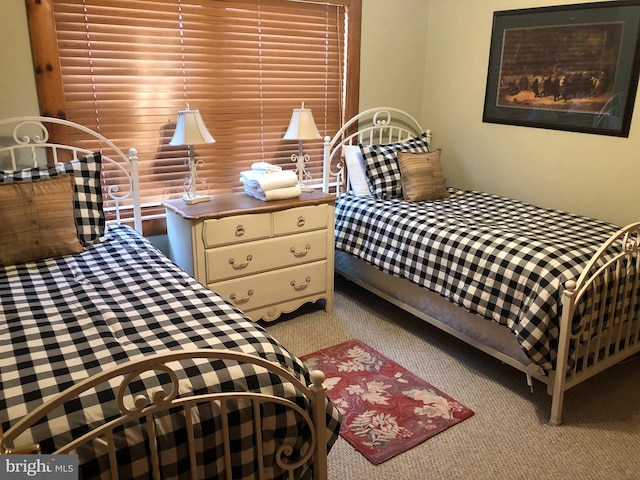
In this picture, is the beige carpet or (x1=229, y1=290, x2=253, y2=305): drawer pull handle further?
(x1=229, y1=290, x2=253, y2=305): drawer pull handle

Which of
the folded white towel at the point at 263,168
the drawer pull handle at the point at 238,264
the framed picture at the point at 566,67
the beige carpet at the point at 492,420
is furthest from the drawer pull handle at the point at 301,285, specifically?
the framed picture at the point at 566,67

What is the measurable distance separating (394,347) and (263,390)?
1626 millimetres

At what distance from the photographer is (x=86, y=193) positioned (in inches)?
98.0

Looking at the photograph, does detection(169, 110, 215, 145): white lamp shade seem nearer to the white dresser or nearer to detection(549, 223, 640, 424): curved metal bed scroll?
the white dresser

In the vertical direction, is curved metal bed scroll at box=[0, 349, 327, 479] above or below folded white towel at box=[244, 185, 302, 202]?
below

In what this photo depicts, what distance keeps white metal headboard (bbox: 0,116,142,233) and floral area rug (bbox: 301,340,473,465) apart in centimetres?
132

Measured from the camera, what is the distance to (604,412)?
238cm

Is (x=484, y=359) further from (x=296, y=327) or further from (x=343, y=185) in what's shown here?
(x=343, y=185)

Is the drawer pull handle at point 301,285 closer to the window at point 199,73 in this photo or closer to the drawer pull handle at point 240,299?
the drawer pull handle at point 240,299

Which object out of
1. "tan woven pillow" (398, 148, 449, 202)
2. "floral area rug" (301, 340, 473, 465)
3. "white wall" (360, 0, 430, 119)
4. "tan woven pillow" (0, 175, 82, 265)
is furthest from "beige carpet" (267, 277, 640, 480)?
"white wall" (360, 0, 430, 119)

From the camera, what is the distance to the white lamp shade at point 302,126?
3283 millimetres

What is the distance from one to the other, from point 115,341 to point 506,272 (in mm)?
1711

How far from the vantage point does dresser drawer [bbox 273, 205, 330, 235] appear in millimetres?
2998

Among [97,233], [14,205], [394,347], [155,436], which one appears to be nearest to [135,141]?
[97,233]
